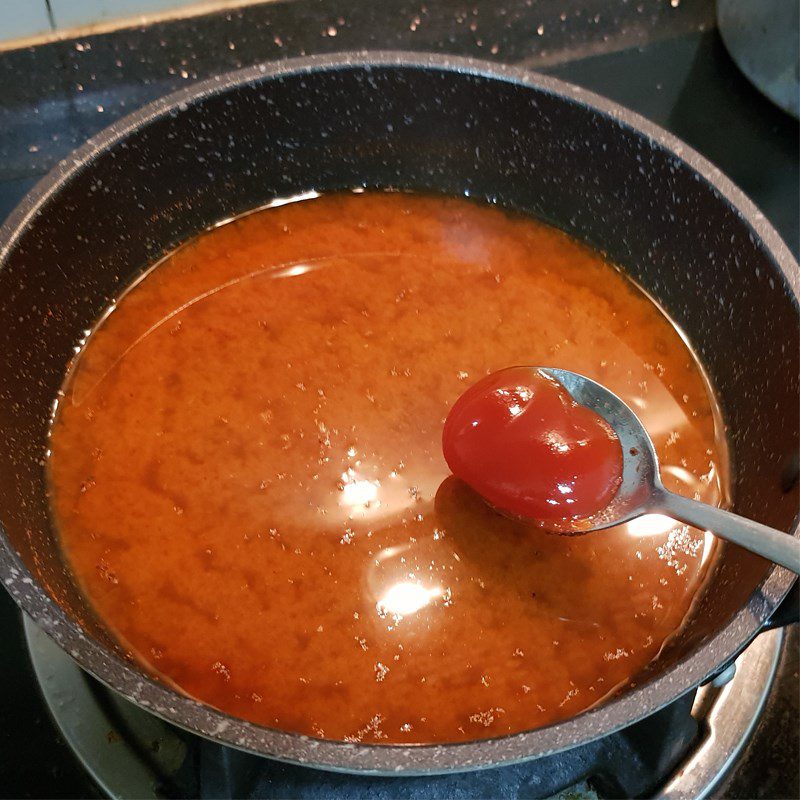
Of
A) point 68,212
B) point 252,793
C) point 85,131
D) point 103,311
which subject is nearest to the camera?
point 252,793

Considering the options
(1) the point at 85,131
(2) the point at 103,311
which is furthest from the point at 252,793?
(1) the point at 85,131

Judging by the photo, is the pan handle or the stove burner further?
the stove burner

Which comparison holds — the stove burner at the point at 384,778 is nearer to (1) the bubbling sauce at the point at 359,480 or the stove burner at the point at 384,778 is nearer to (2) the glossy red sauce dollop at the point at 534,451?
(1) the bubbling sauce at the point at 359,480

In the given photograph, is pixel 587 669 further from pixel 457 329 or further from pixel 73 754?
pixel 73 754

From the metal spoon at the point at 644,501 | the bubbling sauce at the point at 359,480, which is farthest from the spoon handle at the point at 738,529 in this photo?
the bubbling sauce at the point at 359,480

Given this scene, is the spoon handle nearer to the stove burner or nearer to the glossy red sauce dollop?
the glossy red sauce dollop

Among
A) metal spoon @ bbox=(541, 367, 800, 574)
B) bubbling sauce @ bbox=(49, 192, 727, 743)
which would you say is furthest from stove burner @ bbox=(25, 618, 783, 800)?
metal spoon @ bbox=(541, 367, 800, 574)

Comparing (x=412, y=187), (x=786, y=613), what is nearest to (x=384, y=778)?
(x=786, y=613)
